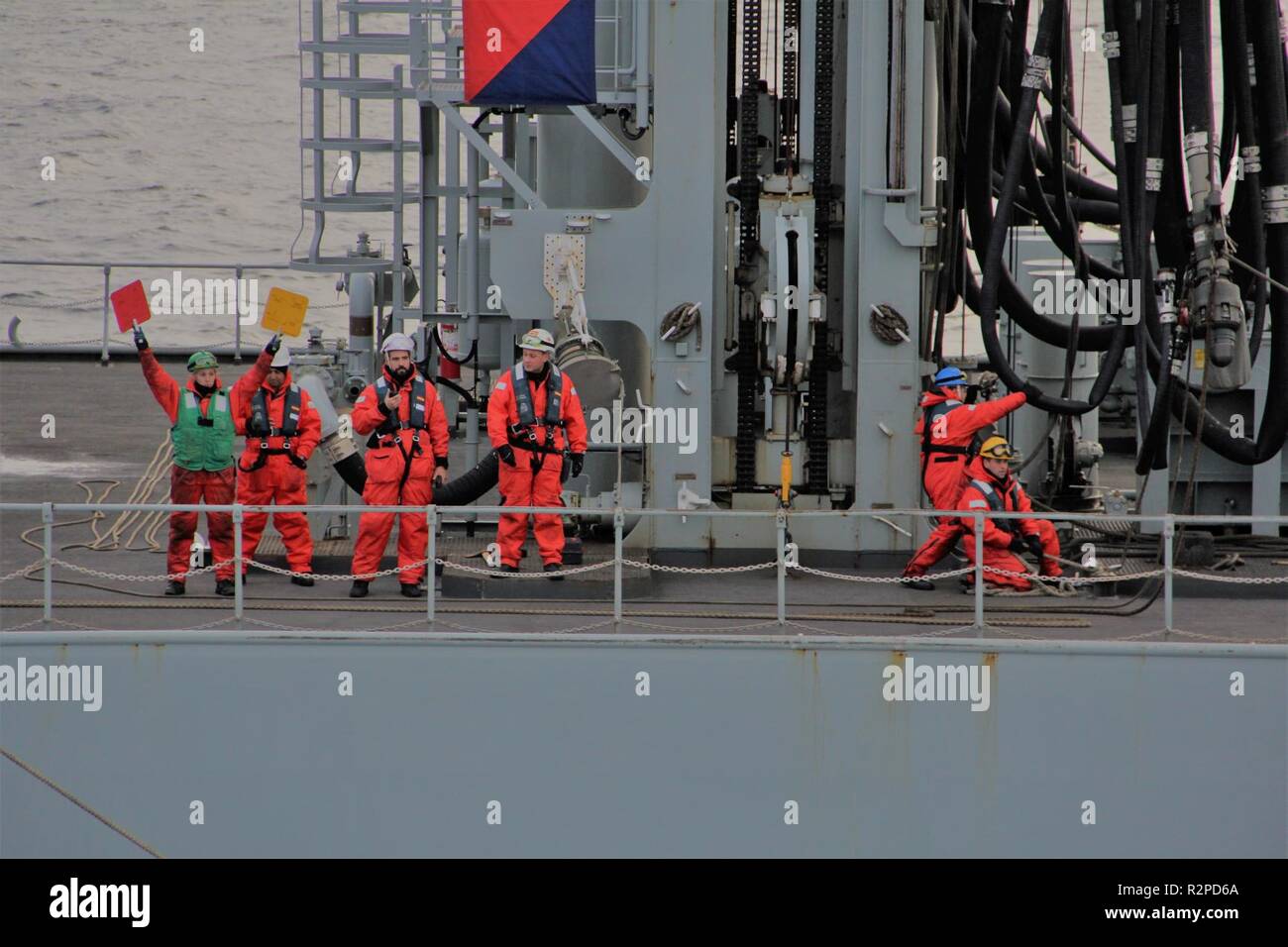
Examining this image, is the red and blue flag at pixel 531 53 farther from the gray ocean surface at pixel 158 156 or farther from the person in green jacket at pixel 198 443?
the gray ocean surface at pixel 158 156

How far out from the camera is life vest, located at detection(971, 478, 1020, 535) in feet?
36.6

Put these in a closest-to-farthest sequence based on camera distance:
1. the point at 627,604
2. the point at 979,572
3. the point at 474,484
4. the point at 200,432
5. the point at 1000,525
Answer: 1. the point at 979,572
2. the point at 627,604
3. the point at 200,432
4. the point at 1000,525
5. the point at 474,484

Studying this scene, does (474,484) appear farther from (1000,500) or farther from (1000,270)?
(1000,270)

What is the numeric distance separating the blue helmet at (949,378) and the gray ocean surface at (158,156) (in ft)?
56.3

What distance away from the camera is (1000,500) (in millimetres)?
11273

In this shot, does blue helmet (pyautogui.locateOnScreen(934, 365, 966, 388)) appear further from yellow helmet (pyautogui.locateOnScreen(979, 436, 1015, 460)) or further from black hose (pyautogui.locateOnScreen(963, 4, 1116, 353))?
yellow helmet (pyautogui.locateOnScreen(979, 436, 1015, 460))

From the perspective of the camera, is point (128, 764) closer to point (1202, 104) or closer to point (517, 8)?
point (517, 8)

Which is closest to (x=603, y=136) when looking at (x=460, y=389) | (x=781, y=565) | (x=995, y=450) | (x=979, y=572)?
(x=460, y=389)

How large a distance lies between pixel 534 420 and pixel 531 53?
239 cm

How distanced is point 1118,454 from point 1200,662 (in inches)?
300

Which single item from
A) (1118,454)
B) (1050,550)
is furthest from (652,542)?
(1118,454)

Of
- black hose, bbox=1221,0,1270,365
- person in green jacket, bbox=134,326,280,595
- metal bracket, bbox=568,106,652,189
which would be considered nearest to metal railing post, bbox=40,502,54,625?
person in green jacket, bbox=134,326,280,595

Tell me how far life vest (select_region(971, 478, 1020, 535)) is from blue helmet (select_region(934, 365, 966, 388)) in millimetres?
681

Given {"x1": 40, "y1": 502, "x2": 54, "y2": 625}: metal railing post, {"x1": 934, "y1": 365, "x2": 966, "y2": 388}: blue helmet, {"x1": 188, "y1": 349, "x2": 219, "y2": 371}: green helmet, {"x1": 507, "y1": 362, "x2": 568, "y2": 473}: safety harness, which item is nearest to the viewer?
{"x1": 40, "y1": 502, "x2": 54, "y2": 625}: metal railing post
